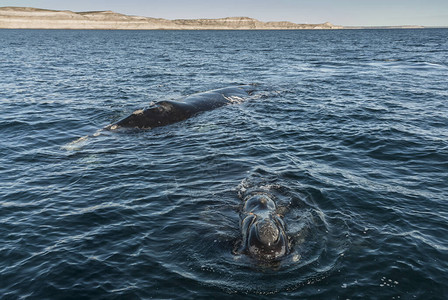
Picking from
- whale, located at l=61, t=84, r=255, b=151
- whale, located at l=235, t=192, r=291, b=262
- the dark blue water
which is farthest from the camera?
whale, located at l=61, t=84, r=255, b=151

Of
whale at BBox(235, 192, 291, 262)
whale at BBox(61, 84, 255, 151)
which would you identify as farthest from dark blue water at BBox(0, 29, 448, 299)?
whale at BBox(61, 84, 255, 151)

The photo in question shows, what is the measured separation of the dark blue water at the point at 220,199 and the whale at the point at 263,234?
283 millimetres

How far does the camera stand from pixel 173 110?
20828 mm

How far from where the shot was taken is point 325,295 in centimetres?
757

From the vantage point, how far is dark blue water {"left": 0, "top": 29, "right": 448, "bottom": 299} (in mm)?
8094

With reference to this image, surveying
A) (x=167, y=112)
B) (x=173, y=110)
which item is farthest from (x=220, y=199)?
(x=173, y=110)

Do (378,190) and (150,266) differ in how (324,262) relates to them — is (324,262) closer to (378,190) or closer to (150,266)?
(150,266)

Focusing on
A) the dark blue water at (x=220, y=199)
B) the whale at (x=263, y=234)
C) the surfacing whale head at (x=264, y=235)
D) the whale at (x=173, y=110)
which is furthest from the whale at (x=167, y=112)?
the surfacing whale head at (x=264, y=235)

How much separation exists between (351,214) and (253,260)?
4.20 metres

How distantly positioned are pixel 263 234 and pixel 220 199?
3035 millimetres

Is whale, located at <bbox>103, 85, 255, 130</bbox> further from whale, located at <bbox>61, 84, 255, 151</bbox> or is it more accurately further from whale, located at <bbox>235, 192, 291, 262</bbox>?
whale, located at <bbox>235, 192, 291, 262</bbox>

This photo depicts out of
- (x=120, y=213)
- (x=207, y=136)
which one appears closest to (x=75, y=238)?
(x=120, y=213)

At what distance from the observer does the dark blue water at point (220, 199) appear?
8094 millimetres

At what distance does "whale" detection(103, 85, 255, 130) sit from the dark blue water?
93cm
